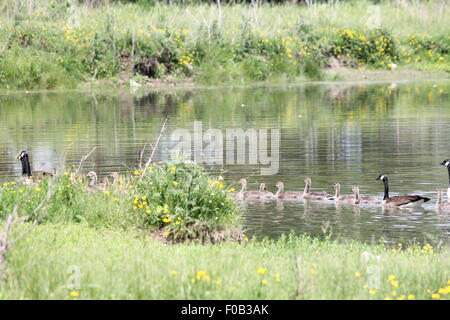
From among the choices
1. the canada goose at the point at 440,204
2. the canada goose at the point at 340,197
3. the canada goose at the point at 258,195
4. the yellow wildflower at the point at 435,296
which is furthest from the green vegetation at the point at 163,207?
the yellow wildflower at the point at 435,296

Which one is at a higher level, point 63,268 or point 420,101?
point 63,268

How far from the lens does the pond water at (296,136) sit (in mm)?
17078

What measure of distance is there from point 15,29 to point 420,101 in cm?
1988

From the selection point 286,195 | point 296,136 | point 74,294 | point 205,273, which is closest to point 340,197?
point 286,195

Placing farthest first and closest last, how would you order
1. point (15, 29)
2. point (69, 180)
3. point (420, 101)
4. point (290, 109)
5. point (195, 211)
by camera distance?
1. point (15, 29)
2. point (420, 101)
3. point (290, 109)
4. point (69, 180)
5. point (195, 211)

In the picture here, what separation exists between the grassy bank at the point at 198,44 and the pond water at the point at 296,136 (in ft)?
5.87

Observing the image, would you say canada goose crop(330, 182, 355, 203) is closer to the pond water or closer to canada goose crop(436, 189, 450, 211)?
the pond water

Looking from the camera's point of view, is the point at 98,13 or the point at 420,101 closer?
the point at 420,101

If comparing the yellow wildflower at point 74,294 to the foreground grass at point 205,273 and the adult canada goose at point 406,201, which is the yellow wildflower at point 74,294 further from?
the adult canada goose at point 406,201

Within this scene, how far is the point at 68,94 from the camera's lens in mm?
42188

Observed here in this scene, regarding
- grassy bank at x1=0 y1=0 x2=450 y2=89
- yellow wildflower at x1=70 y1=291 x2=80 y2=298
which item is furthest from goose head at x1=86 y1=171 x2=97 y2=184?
grassy bank at x1=0 y1=0 x2=450 y2=89

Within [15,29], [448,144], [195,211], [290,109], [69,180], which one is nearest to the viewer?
[195,211]

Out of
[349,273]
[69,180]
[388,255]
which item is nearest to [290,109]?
[69,180]

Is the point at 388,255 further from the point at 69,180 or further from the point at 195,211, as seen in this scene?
the point at 69,180
